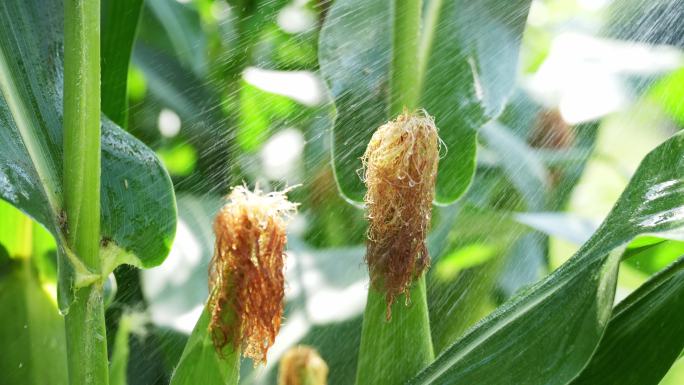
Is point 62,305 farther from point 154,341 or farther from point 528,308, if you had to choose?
point 154,341

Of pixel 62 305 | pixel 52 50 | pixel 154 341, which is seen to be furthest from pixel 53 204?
pixel 154 341

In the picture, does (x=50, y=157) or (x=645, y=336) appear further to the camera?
(x=50, y=157)

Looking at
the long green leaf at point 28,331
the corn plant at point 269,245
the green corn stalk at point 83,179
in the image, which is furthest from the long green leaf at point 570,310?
the long green leaf at point 28,331

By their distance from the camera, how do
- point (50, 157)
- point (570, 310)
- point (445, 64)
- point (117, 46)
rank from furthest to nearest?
1. point (445, 64)
2. point (117, 46)
3. point (50, 157)
4. point (570, 310)

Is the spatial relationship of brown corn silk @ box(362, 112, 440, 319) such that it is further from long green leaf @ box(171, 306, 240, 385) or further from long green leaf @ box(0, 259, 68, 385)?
long green leaf @ box(0, 259, 68, 385)

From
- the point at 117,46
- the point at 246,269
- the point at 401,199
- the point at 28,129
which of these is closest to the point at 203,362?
the point at 246,269

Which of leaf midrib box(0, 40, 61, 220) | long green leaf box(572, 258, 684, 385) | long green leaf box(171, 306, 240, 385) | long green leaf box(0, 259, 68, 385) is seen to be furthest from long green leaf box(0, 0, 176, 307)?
long green leaf box(572, 258, 684, 385)

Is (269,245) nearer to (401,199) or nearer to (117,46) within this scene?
(401,199)
